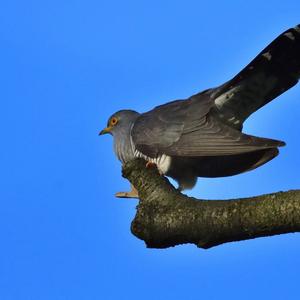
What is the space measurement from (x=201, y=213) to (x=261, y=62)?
8.02 feet

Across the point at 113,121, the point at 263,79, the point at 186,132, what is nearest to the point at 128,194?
the point at 186,132

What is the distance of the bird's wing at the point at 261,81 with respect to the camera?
4980mm

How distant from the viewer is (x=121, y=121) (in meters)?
6.64

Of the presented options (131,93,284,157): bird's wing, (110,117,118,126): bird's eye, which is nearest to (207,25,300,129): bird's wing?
(131,93,284,157): bird's wing

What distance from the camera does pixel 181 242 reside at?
324 cm

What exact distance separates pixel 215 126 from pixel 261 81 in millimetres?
566

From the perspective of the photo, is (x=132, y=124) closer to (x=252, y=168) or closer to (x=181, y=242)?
(x=252, y=168)

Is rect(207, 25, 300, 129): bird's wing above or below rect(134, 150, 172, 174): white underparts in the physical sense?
above

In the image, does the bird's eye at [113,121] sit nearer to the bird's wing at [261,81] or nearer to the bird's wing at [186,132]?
the bird's wing at [186,132]

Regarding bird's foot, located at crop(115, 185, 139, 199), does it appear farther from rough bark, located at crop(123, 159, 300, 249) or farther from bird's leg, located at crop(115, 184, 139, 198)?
rough bark, located at crop(123, 159, 300, 249)

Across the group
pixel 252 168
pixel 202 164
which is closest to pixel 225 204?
pixel 252 168

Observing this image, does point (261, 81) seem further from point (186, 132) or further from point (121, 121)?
point (121, 121)

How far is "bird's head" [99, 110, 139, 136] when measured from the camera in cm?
652

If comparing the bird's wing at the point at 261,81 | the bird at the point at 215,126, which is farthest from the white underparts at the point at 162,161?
the bird's wing at the point at 261,81
